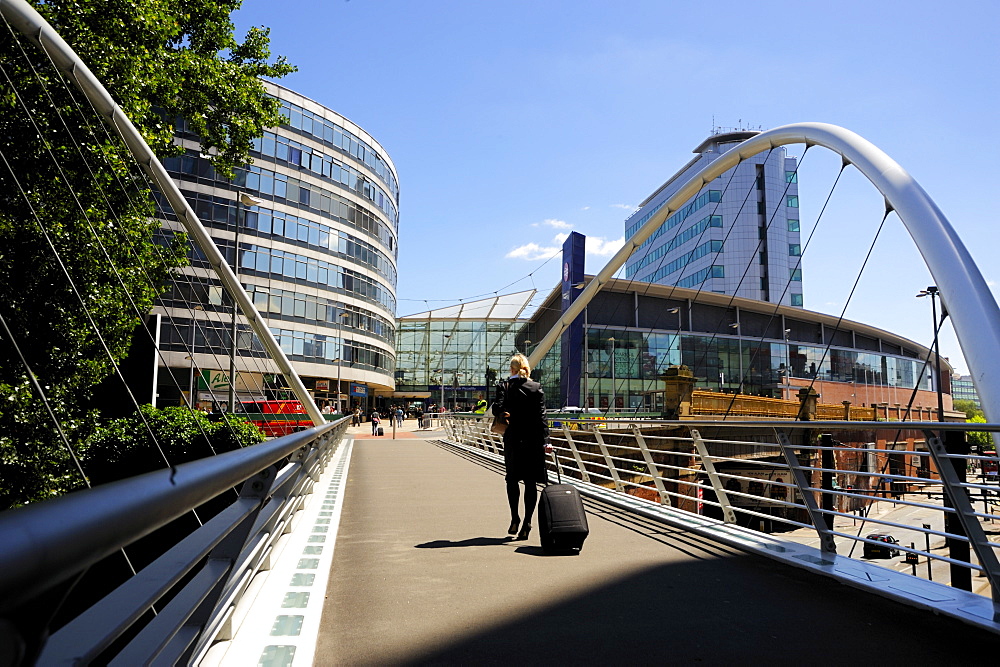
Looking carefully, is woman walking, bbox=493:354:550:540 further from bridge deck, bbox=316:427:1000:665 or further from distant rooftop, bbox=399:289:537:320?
distant rooftop, bbox=399:289:537:320

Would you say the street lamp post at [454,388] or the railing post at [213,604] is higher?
the street lamp post at [454,388]

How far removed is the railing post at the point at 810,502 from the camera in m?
5.63

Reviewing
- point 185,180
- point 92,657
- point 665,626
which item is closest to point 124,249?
point 665,626

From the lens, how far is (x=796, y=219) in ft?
296

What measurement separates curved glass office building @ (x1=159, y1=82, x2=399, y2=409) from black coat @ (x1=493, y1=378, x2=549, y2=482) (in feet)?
125

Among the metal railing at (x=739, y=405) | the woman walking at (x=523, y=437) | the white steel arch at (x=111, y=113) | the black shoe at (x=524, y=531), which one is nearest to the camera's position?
the black shoe at (x=524, y=531)

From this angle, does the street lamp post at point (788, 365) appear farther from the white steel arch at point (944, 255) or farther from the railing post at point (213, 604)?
the railing post at point (213, 604)

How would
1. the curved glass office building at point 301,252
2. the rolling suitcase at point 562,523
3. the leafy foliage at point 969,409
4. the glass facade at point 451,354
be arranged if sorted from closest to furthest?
1. the rolling suitcase at point 562,523
2. the curved glass office building at point 301,252
3. the glass facade at point 451,354
4. the leafy foliage at point 969,409

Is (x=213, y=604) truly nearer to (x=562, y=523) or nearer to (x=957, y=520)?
(x=562, y=523)

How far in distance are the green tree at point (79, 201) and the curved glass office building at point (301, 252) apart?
1137 inches

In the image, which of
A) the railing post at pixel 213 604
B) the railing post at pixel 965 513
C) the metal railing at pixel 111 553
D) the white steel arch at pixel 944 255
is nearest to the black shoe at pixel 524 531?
the railing post at pixel 965 513

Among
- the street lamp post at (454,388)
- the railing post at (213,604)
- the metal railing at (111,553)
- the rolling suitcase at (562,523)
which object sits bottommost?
the rolling suitcase at (562,523)

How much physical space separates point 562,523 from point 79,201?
24.7ft

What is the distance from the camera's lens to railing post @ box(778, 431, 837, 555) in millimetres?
5632
